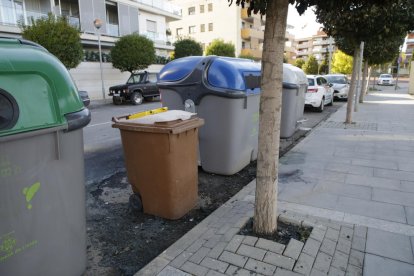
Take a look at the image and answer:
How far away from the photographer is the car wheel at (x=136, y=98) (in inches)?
675

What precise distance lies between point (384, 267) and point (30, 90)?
9.69 feet

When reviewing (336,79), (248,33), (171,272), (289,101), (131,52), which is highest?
(248,33)

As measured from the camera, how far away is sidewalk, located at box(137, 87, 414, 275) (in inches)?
106

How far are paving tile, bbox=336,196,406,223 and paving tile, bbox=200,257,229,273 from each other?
1854mm

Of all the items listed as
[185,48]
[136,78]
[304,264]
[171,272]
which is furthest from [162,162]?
[185,48]

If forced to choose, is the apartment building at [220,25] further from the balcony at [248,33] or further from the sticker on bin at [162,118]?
A: the sticker on bin at [162,118]

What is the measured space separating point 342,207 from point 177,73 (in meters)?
2.95

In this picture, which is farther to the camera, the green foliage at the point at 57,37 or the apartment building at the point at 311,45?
the apartment building at the point at 311,45

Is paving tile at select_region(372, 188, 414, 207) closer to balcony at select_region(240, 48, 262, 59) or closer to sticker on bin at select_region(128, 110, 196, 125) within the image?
sticker on bin at select_region(128, 110, 196, 125)

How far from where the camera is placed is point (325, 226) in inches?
131

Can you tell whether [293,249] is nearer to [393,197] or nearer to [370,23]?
[393,197]

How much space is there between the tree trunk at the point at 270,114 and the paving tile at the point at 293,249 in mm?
261

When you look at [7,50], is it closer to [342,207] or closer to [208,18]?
[342,207]

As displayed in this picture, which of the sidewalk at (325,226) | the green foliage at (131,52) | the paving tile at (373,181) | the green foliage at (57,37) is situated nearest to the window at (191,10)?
the green foliage at (131,52)
